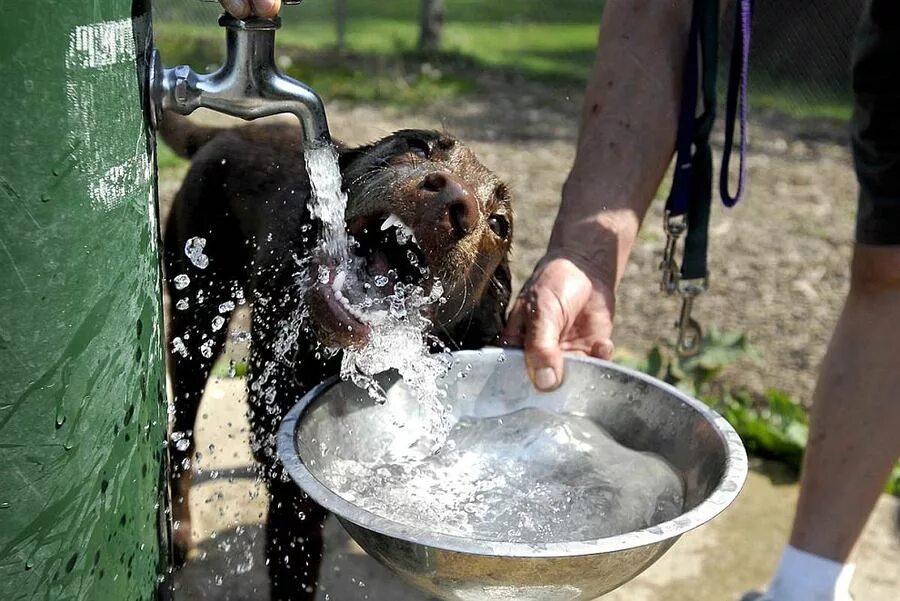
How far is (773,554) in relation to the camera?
362 cm

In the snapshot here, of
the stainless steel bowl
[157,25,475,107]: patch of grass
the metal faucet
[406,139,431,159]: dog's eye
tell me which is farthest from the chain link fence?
the metal faucet

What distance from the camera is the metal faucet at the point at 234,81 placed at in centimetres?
185

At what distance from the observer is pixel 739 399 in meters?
4.71

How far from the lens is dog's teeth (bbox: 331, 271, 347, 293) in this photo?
2547mm

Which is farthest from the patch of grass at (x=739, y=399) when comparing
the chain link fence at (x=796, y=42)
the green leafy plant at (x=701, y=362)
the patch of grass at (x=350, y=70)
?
the patch of grass at (x=350, y=70)

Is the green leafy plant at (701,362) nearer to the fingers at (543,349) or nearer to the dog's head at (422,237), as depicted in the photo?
the dog's head at (422,237)

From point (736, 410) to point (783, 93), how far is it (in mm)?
7255

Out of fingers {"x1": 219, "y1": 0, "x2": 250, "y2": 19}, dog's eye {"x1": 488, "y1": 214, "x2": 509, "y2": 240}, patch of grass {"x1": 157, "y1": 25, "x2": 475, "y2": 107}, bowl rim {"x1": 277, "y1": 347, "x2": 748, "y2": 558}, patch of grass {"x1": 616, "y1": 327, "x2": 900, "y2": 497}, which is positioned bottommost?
patch of grass {"x1": 157, "y1": 25, "x2": 475, "y2": 107}

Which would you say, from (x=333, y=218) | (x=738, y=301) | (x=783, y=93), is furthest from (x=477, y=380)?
(x=783, y=93)

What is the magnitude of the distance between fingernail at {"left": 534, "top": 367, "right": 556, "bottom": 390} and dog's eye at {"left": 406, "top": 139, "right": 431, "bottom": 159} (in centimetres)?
72

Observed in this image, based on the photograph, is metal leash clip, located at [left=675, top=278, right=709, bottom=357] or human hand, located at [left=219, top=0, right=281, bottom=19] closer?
human hand, located at [left=219, top=0, right=281, bottom=19]

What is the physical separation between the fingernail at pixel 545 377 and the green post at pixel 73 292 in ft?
3.70

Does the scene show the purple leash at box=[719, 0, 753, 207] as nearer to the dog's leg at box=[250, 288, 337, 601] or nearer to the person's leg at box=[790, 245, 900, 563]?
the person's leg at box=[790, 245, 900, 563]

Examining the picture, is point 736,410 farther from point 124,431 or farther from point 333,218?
point 124,431
